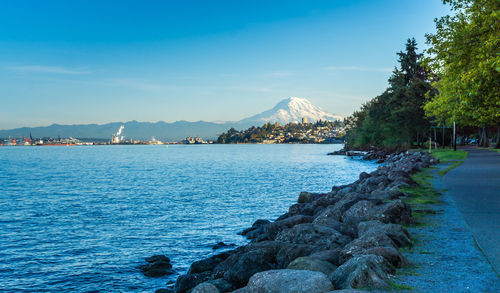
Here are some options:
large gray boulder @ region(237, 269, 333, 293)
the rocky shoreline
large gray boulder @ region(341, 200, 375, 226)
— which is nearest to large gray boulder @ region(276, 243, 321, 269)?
the rocky shoreline

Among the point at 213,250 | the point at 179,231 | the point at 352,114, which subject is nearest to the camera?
the point at 213,250

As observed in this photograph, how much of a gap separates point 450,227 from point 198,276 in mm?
5946

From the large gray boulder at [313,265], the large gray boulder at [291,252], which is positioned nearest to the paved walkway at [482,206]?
the large gray boulder at [313,265]

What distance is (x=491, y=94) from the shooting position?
733 inches

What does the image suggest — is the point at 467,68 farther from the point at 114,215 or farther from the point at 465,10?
the point at 114,215

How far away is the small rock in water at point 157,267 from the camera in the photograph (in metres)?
12.1

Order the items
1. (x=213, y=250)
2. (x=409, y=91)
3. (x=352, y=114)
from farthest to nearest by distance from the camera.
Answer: (x=352, y=114), (x=409, y=91), (x=213, y=250)

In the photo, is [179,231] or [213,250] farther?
[179,231]

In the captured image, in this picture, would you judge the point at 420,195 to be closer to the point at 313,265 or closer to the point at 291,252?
the point at 291,252

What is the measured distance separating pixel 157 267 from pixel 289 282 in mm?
8098

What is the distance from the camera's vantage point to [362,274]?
546 centimetres

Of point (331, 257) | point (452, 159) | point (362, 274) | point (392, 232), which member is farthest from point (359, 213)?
point (452, 159)

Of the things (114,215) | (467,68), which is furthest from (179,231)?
(467,68)

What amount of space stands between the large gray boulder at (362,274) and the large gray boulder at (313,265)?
1.81 ft
